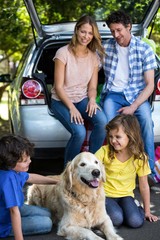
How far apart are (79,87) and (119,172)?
1.31 m

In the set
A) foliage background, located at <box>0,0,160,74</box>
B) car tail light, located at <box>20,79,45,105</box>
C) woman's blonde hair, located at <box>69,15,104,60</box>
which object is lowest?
car tail light, located at <box>20,79,45,105</box>

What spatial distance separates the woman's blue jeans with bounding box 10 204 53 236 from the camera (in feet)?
14.4

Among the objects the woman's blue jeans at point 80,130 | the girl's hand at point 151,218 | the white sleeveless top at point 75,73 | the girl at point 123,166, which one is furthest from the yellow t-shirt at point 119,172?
the white sleeveless top at point 75,73

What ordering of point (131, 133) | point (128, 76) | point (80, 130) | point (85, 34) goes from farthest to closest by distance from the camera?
point (128, 76) < point (85, 34) < point (80, 130) < point (131, 133)

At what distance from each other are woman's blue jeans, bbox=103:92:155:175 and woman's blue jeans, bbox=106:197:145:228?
88cm

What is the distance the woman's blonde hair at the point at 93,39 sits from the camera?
5.50 m

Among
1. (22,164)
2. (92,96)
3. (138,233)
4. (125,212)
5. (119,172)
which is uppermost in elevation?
(92,96)

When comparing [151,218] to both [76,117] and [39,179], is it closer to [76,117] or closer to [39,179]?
[39,179]

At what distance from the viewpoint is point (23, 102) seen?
570 cm

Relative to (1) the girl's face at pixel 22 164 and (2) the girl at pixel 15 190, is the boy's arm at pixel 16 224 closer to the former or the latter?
(2) the girl at pixel 15 190

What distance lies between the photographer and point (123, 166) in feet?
15.6

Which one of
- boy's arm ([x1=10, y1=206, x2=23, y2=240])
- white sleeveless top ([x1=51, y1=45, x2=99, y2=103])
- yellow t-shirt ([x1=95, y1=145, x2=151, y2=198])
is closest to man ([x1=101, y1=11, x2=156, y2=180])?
white sleeveless top ([x1=51, y1=45, x2=99, y2=103])

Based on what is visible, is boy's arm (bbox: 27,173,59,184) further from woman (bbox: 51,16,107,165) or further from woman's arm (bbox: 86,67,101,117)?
woman's arm (bbox: 86,67,101,117)

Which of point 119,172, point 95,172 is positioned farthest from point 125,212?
point 95,172
